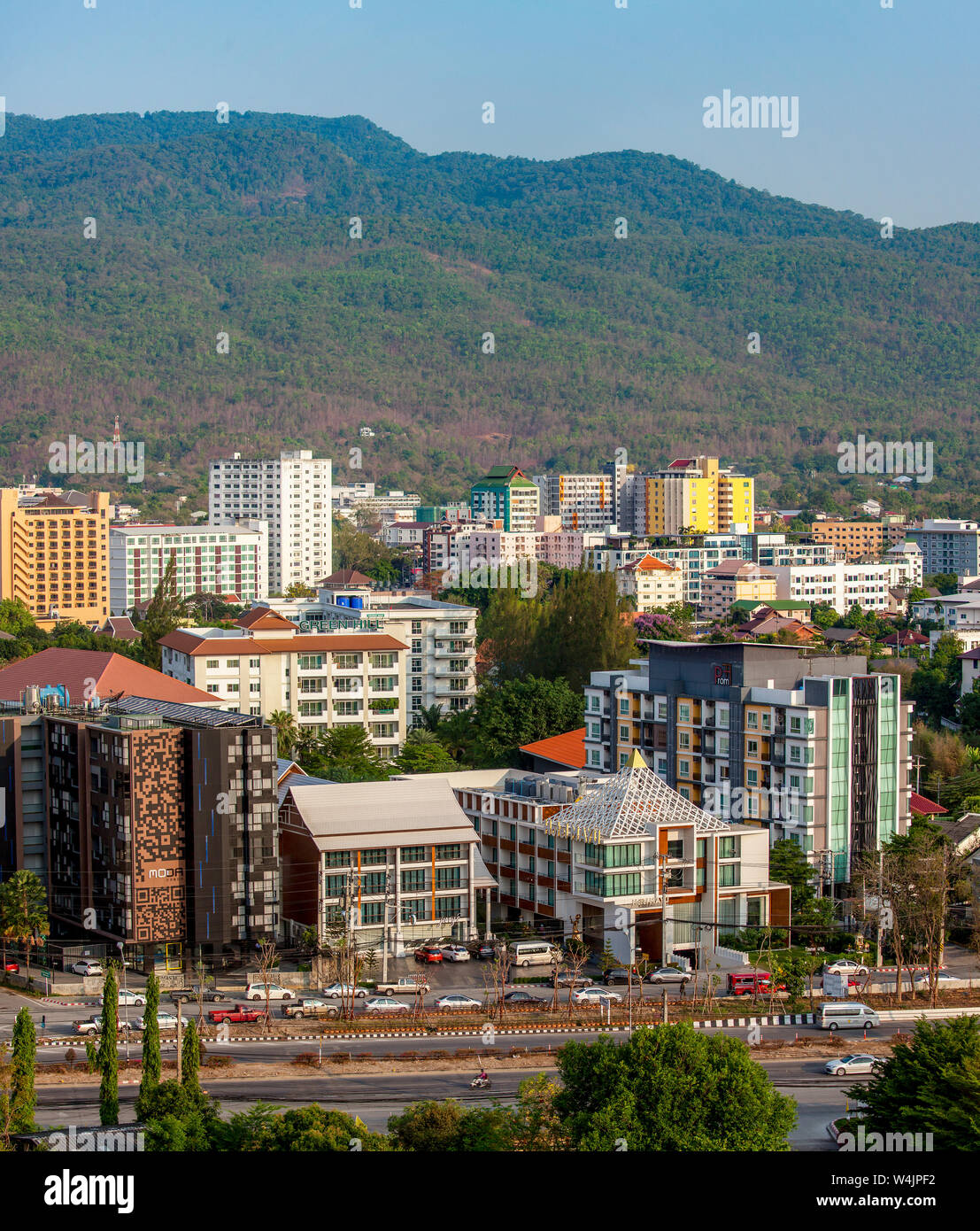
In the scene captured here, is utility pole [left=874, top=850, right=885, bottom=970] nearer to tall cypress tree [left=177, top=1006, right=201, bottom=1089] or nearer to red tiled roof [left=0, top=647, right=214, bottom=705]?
tall cypress tree [left=177, top=1006, right=201, bottom=1089]

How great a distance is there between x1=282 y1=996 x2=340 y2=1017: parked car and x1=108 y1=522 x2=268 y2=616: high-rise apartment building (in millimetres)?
86638

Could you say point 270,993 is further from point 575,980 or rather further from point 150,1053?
point 150,1053

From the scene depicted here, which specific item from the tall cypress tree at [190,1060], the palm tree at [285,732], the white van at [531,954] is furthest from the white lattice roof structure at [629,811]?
the palm tree at [285,732]

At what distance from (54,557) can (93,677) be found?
227 feet

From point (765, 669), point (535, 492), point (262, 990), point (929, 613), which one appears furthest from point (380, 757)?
point (535, 492)

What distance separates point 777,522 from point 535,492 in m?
28.2

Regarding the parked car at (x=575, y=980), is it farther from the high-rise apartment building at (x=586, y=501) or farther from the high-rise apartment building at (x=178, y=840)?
the high-rise apartment building at (x=586, y=501)

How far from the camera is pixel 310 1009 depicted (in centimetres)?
3453

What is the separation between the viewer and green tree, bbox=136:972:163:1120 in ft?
80.6

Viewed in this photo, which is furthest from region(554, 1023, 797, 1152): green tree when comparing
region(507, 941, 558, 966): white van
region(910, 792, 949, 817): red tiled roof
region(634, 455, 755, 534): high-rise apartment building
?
region(634, 455, 755, 534): high-rise apartment building

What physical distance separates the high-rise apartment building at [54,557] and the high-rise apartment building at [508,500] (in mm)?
42500

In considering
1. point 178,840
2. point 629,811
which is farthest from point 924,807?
point 178,840

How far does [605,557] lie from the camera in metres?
129

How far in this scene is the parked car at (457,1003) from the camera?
34688 mm
